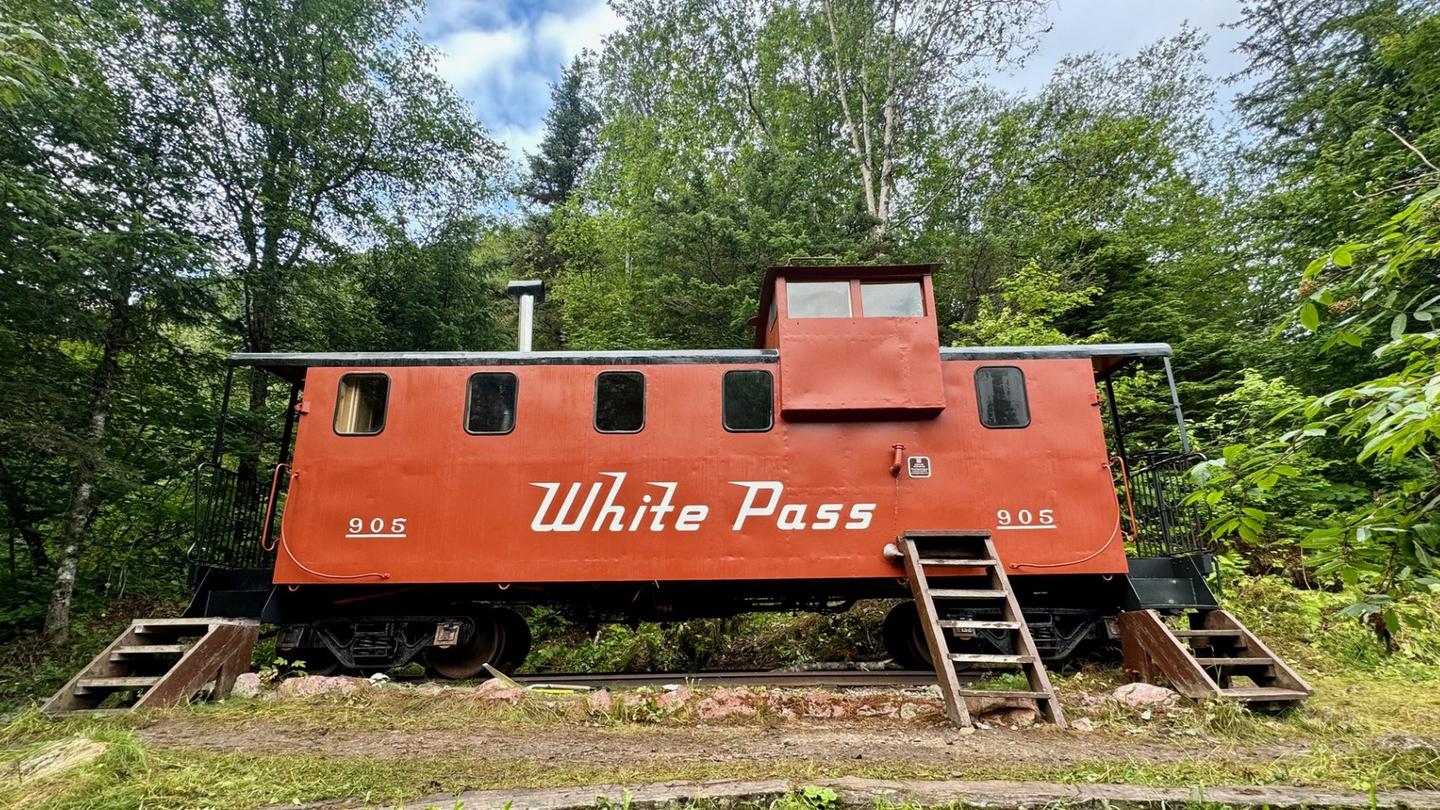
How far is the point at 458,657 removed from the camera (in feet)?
21.6

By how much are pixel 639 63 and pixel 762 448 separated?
18346 millimetres

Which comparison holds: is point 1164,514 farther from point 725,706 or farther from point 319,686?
point 319,686

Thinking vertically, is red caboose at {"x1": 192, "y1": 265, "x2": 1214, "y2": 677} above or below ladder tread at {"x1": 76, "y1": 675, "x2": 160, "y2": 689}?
above

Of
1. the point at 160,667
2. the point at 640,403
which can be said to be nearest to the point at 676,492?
the point at 640,403

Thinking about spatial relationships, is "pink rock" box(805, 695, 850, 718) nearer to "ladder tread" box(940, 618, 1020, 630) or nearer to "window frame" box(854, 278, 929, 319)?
"ladder tread" box(940, 618, 1020, 630)

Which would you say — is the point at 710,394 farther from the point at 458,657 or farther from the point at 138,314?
the point at 138,314

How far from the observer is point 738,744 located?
12.5ft

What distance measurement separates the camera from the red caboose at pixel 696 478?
6.05 meters

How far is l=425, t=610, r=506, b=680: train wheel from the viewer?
6.48m

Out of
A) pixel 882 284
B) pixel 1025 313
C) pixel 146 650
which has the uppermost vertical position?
pixel 1025 313

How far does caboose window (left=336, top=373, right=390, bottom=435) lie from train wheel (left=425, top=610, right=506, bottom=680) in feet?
6.86

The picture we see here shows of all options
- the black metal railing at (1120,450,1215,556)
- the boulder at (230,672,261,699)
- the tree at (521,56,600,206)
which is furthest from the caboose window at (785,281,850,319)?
the tree at (521,56,600,206)

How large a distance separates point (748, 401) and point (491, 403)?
2.46 meters

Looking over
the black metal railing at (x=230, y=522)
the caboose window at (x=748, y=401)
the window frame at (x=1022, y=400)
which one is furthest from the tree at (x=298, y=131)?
the window frame at (x=1022, y=400)
